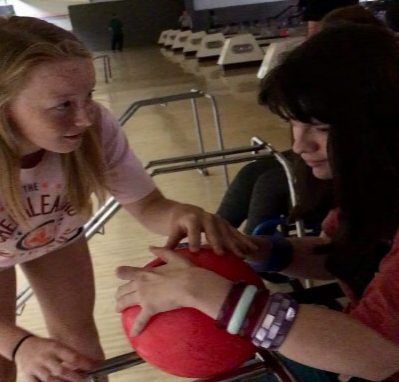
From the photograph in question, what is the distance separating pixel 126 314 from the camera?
1.14m

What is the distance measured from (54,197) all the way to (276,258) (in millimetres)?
544

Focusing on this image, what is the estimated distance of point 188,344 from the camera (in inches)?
42.2

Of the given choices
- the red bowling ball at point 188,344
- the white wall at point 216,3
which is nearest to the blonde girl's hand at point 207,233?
the red bowling ball at point 188,344

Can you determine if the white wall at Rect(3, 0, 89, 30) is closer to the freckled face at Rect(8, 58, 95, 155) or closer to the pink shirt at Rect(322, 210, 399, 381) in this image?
the freckled face at Rect(8, 58, 95, 155)

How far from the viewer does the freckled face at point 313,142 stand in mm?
1025

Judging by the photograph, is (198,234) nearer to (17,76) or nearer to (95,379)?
(95,379)

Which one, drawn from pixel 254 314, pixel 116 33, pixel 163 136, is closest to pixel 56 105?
pixel 254 314

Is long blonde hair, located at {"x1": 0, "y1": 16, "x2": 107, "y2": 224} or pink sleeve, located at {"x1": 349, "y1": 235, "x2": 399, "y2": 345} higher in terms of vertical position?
long blonde hair, located at {"x1": 0, "y1": 16, "x2": 107, "y2": 224}

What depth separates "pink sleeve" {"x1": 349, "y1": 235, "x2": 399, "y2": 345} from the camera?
3.07 ft

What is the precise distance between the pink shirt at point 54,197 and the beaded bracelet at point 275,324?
67 cm

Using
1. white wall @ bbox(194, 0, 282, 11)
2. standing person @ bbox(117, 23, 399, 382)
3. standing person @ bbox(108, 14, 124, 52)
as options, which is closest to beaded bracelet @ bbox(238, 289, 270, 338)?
standing person @ bbox(117, 23, 399, 382)

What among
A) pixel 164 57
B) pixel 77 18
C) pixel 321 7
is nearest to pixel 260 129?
pixel 321 7

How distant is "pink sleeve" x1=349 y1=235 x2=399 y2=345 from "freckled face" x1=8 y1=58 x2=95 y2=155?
0.63 metres

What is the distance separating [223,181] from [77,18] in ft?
39.8
